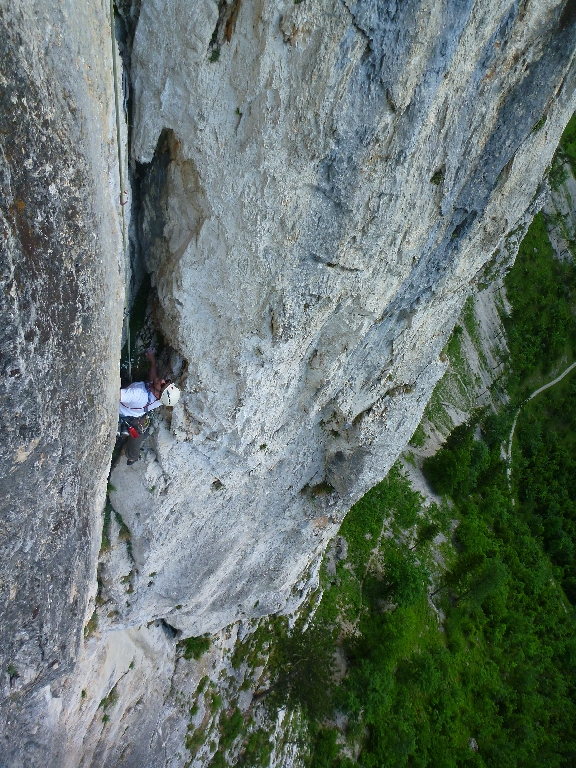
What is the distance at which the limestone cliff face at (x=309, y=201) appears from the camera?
515 cm

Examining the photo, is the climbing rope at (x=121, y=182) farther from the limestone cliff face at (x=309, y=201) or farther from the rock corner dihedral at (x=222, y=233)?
the limestone cliff face at (x=309, y=201)

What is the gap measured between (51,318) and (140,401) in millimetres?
2805

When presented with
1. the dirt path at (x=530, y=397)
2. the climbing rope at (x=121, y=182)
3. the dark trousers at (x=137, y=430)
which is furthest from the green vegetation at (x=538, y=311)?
the climbing rope at (x=121, y=182)

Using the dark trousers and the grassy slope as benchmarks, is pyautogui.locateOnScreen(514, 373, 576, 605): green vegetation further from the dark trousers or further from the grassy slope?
the dark trousers

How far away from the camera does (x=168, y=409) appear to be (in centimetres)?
808

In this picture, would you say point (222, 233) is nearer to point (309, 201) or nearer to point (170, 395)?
point (309, 201)

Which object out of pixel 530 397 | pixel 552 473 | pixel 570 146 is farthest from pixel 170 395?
pixel 570 146

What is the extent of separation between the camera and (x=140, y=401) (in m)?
7.38

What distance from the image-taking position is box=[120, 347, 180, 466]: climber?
731cm

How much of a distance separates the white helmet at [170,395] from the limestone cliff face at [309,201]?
0.39m

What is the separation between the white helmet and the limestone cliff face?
0.39 m

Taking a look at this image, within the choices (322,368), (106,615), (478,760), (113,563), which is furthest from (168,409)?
(478,760)

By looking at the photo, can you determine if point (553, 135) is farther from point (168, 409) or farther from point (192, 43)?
point (168, 409)

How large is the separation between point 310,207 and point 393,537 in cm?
1694
